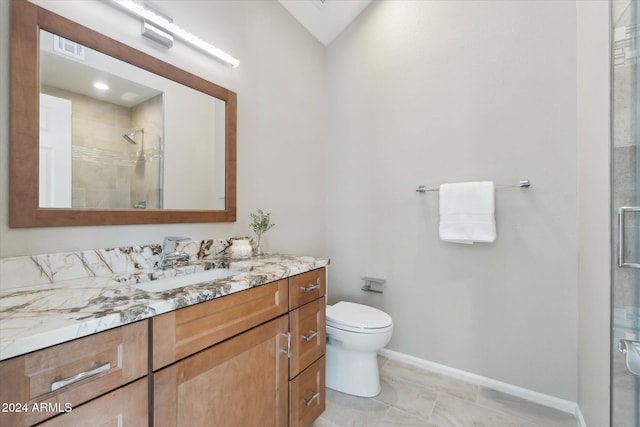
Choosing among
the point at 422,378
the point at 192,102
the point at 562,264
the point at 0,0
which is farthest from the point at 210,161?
the point at 562,264

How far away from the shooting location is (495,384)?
1780mm

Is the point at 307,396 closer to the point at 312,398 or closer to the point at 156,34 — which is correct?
the point at 312,398

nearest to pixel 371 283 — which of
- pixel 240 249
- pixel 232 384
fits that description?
pixel 240 249

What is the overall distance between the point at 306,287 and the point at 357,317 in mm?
598


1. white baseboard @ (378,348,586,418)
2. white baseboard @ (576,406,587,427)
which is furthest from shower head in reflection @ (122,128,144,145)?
white baseboard @ (576,406,587,427)

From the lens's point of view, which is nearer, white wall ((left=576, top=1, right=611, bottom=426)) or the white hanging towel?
white wall ((left=576, top=1, right=611, bottom=426))

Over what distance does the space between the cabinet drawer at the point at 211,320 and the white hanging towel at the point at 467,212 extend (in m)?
1.23

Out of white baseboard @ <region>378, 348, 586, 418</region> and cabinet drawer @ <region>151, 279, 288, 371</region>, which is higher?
cabinet drawer @ <region>151, 279, 288, 371</region>

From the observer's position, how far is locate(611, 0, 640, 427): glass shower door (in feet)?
2.89

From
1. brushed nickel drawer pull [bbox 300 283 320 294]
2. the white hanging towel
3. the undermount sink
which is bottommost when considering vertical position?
brushed nickel drawer pull [bbox 300 283 320 294]

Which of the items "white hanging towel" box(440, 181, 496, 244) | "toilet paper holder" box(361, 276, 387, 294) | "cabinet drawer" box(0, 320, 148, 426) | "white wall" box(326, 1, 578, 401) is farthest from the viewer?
"toilet paper holder" box(361, 276, 387, 294)

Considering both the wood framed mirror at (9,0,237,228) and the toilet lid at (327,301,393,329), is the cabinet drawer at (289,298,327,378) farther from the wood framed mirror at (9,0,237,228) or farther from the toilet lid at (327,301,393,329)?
the wood framed mirror at (9,0,237,228)

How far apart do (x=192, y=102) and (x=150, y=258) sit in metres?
0.85

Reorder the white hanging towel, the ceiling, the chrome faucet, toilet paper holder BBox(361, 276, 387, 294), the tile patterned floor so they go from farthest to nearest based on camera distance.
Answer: toilet paper holder BBox(361, 276, 387, 294), the ceiling, the white hanging towel, the tile patterned floor, the chrome faucet
